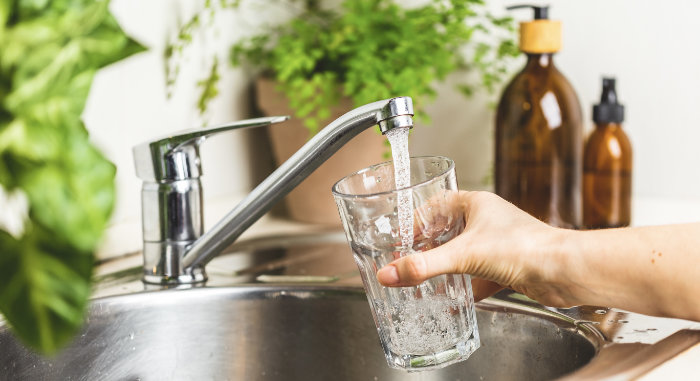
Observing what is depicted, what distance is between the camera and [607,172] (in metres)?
1.15

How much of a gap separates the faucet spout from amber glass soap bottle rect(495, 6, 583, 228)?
1.53 ft

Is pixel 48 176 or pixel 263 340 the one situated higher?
pixel 48 176

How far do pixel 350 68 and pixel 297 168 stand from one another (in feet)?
1.21

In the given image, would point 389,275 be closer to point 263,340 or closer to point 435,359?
point 435,359

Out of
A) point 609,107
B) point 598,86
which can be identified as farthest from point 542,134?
point 598,86

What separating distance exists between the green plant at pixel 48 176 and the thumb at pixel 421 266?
318 mm

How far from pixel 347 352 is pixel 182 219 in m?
0.23

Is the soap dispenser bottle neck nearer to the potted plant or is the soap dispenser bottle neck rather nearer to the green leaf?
the potted plant

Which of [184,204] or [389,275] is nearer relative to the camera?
[389,275]

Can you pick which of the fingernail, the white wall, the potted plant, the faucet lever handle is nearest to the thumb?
the fingernail

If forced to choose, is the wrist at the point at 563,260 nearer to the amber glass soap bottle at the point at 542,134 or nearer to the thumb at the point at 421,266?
the thumb at the point at 421,266

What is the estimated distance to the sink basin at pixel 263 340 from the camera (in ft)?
2.48

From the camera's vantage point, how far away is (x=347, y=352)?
0.85 metres

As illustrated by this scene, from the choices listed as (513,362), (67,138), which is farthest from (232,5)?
(67,138)
